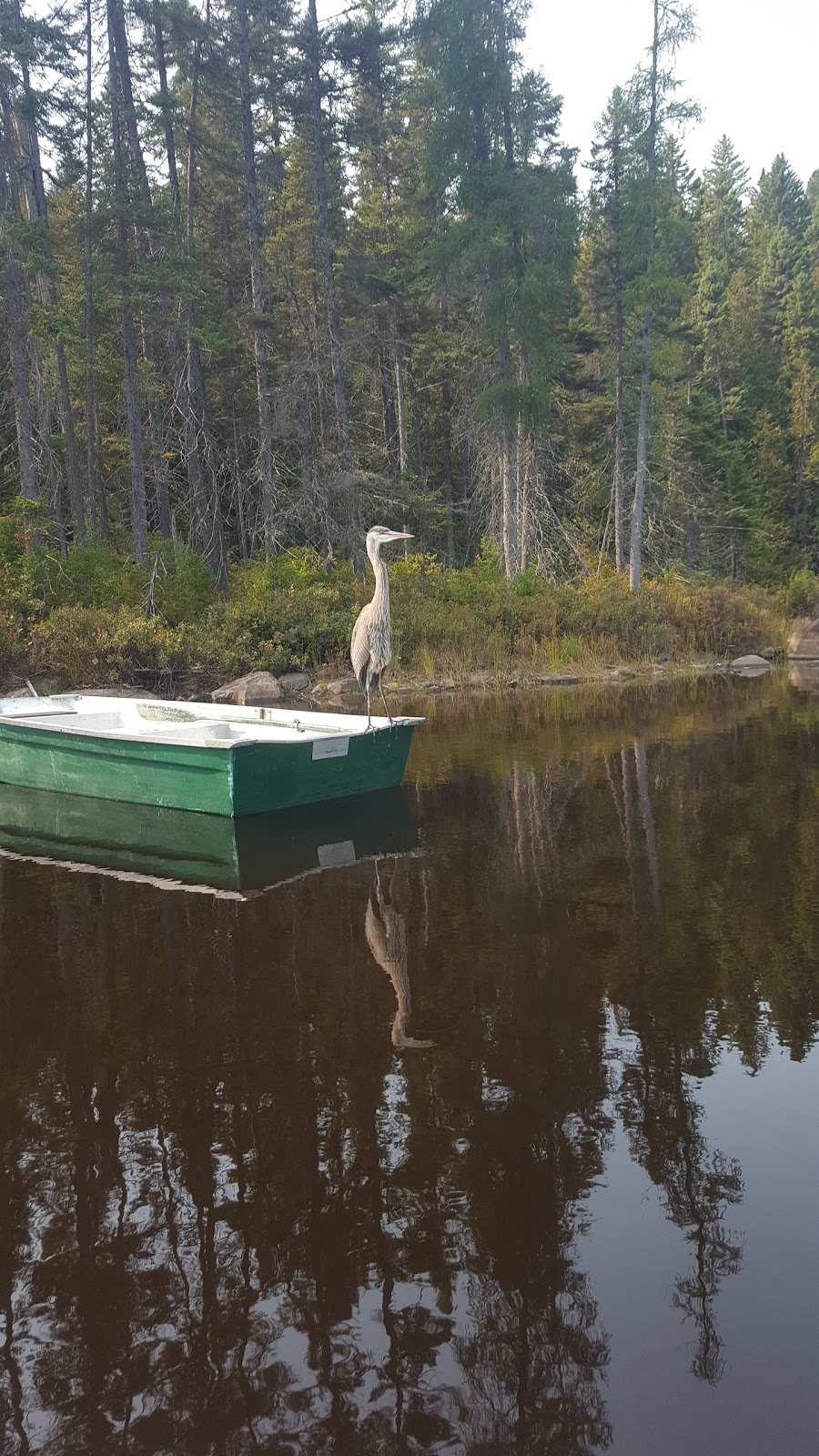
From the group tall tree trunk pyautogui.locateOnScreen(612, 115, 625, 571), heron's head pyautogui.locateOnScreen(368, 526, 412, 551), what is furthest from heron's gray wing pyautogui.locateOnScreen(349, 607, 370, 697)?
tall tree trunk pyautogui.locateOnScreen(612, 115, 625, 571)

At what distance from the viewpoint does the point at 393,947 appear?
590cm

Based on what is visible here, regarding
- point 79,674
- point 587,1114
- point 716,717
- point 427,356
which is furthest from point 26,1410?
point 427,356

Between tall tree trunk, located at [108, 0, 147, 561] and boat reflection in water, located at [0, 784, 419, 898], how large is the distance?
12.6m

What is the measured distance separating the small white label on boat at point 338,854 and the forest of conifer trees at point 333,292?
14.3 m

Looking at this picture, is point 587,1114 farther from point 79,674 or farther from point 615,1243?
point 79,674

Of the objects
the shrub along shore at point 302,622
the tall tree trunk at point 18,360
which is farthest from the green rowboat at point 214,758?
the tall tree trunk at point 18,360

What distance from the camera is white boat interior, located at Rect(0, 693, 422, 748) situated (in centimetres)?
1001

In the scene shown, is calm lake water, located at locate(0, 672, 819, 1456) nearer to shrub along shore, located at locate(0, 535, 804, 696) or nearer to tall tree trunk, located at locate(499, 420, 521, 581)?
shrub along shore, located at locate(0, 535, 804, 696)

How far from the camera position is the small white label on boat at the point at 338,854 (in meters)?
8.00

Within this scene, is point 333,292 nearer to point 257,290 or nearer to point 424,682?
point 257,290

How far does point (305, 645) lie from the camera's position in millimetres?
21609

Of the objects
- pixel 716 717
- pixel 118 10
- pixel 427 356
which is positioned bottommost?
pixel 716 717

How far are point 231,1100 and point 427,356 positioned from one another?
34621 millimetres

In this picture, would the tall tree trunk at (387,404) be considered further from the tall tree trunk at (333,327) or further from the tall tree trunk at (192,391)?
the tall tree trunk at (333,327)
